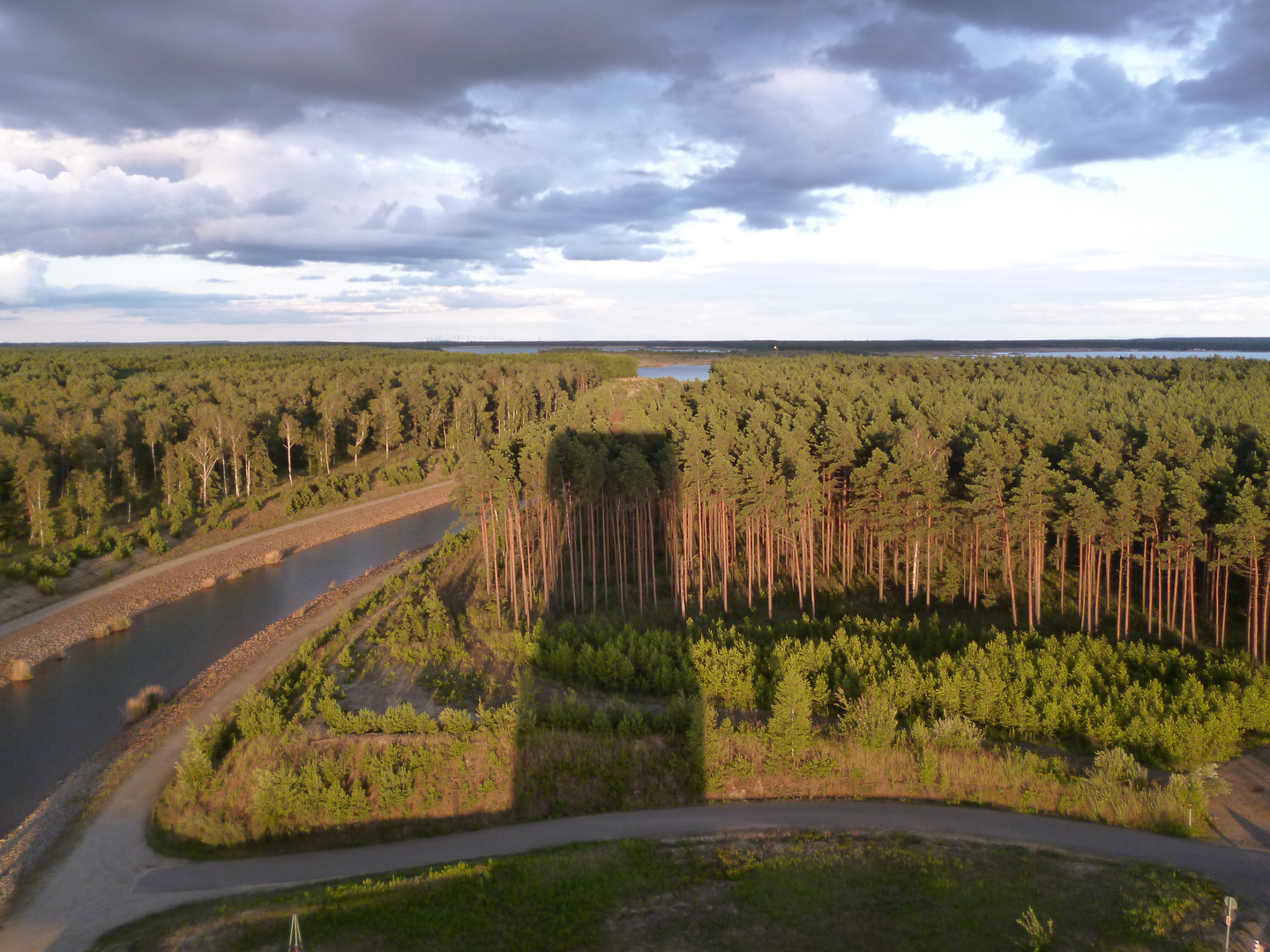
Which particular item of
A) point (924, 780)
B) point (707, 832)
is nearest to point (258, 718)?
point (707, 832)

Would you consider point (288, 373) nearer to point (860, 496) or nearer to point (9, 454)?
point (9, 454)

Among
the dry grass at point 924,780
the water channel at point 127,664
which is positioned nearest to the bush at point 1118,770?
the dry grass at point 924,780

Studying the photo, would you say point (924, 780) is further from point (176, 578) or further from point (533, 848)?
point (176, 578)

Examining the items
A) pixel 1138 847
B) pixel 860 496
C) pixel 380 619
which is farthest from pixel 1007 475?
pixel 380 619

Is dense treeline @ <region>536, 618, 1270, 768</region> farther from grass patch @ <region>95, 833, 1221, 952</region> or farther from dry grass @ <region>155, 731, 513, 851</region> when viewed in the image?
dry grass @ <region>155, 731, 513, 851</region>

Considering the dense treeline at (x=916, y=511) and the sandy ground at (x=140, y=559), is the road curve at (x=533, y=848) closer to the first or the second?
the dense treeline at (x=916, y=511)

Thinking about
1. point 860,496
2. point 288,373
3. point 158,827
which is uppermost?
point 288,373

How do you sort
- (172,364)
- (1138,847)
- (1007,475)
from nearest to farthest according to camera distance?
(1138,847)
(1007,475)
(172,364)
